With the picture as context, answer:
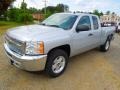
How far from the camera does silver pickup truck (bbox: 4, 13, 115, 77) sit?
13.4 feet

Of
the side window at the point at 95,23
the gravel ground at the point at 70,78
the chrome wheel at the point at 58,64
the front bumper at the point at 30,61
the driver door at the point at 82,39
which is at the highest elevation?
the side window at the point at 95,23

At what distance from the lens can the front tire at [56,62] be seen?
4.49 meters

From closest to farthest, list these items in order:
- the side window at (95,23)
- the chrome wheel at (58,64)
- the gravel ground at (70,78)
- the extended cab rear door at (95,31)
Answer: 1. the gravel ground at (70,78)
2. the chrome wheel at (58,64)
3. the extended cab rear door at (95,31)
4. the side window at (95,23)

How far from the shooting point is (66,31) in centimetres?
496

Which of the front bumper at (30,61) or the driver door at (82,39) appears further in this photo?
the driver door at (82,39)

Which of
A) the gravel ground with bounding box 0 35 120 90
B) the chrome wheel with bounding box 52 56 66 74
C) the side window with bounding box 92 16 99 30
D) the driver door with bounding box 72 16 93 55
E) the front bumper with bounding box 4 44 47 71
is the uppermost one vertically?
the side window with bounding box 92 16 99 30

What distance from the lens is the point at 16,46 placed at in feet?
14.2

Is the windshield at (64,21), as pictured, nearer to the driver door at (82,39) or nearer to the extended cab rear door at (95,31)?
the driver door at (82,39)

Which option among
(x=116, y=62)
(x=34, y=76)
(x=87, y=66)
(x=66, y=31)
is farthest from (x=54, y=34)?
(x=116, y=62)

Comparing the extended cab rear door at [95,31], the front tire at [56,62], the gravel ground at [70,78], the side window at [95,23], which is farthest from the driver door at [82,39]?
the gravel ground at [70,78]

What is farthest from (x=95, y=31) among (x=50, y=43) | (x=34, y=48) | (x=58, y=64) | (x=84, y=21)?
(x=34, y=48)

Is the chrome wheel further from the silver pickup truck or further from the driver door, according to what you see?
the driver door

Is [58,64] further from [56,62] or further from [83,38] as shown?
[83,38]

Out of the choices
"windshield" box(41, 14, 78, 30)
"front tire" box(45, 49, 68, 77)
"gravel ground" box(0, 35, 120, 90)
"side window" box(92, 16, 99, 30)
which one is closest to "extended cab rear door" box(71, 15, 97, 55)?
"windshield" box(41, 14, 78, 30)
